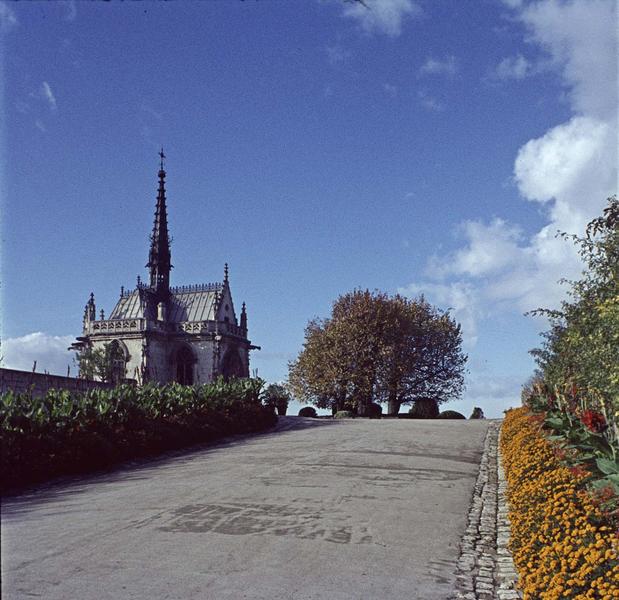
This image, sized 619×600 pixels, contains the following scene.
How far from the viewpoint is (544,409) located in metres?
17.5

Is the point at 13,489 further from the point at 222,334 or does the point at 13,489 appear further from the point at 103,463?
the point at 222,334

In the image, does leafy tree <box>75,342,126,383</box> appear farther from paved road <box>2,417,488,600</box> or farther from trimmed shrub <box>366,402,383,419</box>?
paved road <box>2,417,488,600</box>

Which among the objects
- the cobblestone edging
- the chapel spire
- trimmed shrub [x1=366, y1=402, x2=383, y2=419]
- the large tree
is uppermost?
the chapel spire

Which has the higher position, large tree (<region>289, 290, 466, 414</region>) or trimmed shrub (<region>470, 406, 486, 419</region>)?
large tree (<region>289, 290, 466, 414</region>)

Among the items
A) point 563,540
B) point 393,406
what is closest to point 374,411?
point 393,406

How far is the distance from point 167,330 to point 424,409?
2400 centimetres

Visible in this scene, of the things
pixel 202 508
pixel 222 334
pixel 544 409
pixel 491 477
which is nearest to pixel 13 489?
pixel 202 508

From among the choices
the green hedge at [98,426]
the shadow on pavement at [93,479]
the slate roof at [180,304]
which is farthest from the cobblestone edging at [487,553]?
the slate roof at [180,304]

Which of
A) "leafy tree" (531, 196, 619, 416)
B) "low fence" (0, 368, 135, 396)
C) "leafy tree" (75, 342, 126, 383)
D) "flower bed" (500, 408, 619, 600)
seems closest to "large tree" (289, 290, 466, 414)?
"leafy tree" (75, 342, 126, 383)

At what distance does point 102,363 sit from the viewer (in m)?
53.4

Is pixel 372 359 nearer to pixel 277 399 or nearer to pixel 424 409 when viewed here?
pixel 424 409

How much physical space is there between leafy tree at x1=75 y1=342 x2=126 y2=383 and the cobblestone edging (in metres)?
44.1

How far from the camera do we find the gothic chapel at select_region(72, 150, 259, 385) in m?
55.7

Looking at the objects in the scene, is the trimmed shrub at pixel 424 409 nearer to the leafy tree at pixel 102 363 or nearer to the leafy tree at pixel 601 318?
the leafy tree at pixel 102 363
